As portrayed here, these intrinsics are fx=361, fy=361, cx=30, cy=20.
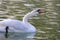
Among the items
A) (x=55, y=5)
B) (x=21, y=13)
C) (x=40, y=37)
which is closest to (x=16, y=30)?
(x=40, y=37)

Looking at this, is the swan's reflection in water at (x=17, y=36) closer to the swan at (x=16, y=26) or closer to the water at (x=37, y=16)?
the water at (x=37, y=16)

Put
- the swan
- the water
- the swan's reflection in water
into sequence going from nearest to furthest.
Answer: the swan's reflection in water < the water < the swan

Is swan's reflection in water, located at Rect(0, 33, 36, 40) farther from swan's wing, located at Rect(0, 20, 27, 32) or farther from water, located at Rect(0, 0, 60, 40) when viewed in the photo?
swan's wing, located at Rect(0, 20, 27, 32)

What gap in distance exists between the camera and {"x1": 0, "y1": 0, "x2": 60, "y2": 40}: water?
9.59m

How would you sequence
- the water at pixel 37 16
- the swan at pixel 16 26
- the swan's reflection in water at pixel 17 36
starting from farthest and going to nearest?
the swan at pixel 16 26 < the water at pixel 37 16 < the swan's reflection in water at pixel 17 36

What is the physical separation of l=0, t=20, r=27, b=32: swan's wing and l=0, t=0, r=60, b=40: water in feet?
0.66

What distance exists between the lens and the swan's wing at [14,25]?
9803mm

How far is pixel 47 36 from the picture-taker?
955 cm

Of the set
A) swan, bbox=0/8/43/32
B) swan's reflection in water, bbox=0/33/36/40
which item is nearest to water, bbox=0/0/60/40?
swan's reflection in water, bbox=0/33/36/40

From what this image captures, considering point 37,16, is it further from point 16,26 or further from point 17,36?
point 17,36

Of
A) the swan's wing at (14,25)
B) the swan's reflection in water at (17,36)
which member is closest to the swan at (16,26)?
the swan's wing at (14,25)

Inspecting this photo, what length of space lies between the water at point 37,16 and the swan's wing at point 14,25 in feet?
0.66

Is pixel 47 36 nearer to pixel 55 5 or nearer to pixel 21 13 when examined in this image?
pixel 21 13

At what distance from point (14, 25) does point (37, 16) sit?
75.3 inches
